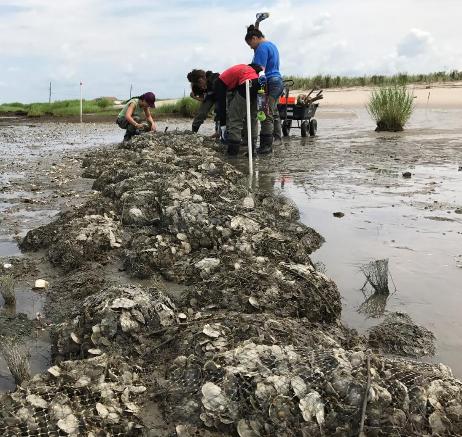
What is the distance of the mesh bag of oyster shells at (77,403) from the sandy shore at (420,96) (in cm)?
2579

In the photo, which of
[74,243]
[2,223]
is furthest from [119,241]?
[2,223]

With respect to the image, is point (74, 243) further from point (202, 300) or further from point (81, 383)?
point (81, 383)

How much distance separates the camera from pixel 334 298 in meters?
3.88

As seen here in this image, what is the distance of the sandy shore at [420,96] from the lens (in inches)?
1136

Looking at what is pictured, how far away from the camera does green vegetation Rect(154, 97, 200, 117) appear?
93.0 feet

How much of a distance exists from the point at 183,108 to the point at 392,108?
14.1 meters

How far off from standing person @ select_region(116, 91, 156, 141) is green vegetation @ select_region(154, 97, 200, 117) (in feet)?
46.0

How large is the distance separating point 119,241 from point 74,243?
17.9 inches

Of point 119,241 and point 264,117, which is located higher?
point 264,117

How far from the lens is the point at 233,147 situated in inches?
463

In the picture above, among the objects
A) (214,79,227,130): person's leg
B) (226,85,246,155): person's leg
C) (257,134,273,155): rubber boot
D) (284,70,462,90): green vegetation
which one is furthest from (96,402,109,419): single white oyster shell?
(284,70,462,90): green vegetation

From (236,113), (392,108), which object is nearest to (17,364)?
(236,113)

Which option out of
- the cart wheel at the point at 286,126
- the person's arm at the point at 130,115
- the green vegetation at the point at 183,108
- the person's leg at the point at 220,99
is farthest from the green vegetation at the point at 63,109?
the person's leg at the point at 220,99

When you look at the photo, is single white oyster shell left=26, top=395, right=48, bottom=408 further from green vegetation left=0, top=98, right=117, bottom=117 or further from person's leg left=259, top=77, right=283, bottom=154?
green vegetation left=0, top=98, right=117, bottom=117
